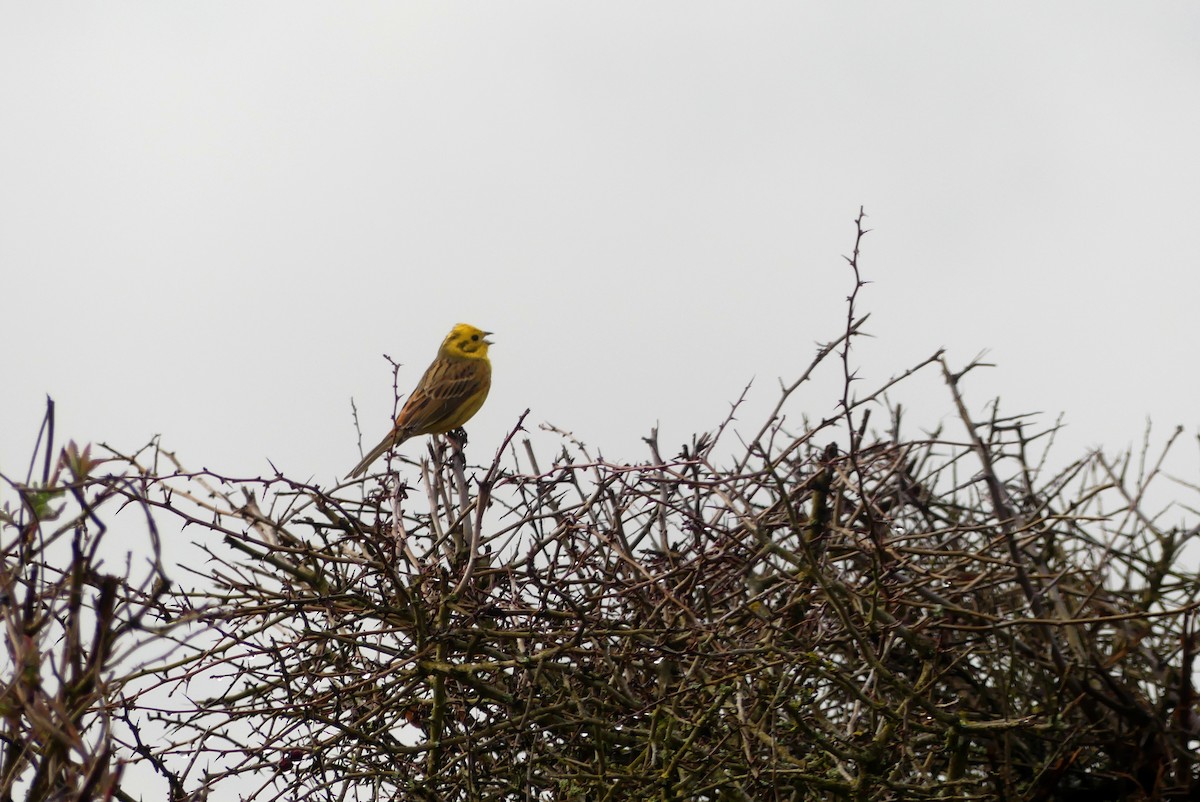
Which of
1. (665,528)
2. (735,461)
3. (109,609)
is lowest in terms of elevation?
(109,609)

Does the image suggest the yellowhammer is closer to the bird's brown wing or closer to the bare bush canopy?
the bird's brown wing

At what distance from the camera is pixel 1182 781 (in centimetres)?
445

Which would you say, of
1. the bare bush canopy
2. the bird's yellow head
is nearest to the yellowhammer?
the bird's yellow head

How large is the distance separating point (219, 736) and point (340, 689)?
0.45m

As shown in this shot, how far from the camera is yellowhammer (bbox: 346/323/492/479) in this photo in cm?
890

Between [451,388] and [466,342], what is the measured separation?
101cm

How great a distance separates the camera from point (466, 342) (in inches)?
401

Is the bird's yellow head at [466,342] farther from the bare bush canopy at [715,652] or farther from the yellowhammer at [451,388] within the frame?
the bare bush canopy at [715,652]

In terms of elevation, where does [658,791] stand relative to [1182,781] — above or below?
below

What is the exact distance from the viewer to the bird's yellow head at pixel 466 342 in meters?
10.1

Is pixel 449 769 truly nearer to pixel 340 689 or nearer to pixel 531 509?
pixel 340 689

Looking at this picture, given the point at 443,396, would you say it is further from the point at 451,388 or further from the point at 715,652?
the point at 715,652

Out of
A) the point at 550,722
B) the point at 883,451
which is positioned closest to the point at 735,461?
the point at 883,451

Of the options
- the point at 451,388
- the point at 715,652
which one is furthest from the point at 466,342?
the point at 715,652
